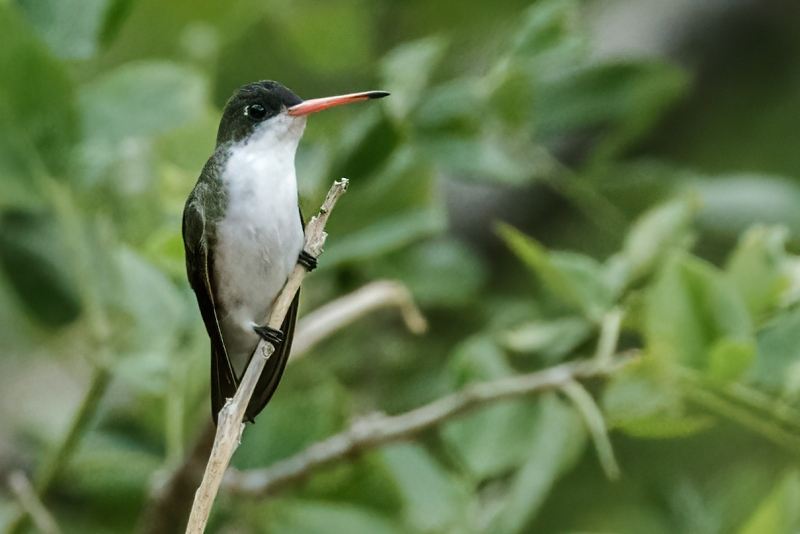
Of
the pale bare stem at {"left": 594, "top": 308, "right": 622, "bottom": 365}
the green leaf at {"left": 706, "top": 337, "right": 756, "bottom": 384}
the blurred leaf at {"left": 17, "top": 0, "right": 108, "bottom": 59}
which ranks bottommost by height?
the green leaf at {"left": 706, "top": 337, "right": 756, "bottom": 384}

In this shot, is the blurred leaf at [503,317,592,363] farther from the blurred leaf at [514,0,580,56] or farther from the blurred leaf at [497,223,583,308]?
the blurred leaf at [514,0,580,56]

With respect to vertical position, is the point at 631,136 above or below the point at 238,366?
above

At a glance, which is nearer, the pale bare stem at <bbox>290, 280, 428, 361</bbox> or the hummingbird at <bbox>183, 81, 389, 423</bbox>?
the hummingbird at <bbox>183, 81, 389, 423</bbox>

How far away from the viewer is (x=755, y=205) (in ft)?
2.89

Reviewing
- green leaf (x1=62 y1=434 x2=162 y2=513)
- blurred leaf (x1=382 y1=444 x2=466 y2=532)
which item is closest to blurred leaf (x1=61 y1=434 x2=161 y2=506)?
green leaf (x1=62 y1=434 x2=162 y2=513)

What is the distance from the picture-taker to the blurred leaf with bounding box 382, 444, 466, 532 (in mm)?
753

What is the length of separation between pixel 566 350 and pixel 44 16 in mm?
493

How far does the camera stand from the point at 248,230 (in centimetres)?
37

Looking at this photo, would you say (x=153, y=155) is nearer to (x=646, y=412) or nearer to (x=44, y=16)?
(x=44, y=16)

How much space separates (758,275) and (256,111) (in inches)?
14.4

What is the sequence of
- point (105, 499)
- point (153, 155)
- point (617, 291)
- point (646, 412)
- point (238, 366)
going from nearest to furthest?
point (238, 366) < point (646, 412) < point (617, 291) < point (153, 155) < point (105, 499)

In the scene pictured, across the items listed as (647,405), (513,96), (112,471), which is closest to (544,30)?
(513,96)

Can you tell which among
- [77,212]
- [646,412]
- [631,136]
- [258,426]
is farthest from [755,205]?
[77,212]

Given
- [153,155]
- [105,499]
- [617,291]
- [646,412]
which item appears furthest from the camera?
[105,499]
